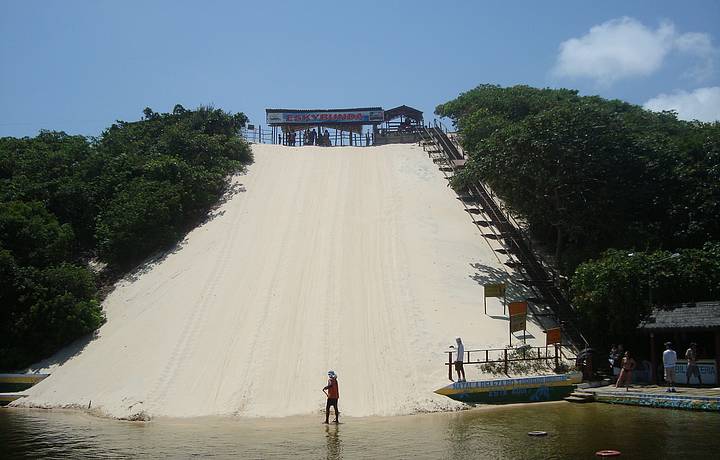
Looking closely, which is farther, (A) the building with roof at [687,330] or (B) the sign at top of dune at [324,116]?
(B) the sign at top of dune at [324,116]

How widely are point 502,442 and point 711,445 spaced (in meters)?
3.55

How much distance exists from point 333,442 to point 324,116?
3885 cm

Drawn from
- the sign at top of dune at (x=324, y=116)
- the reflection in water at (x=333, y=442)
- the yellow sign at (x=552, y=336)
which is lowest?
the reflection in water at (x=333, y=442)

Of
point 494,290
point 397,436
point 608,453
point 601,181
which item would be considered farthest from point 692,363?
point 601,181

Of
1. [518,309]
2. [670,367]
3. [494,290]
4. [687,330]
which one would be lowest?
[670,367]

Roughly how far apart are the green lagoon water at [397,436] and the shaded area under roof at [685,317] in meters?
3.47

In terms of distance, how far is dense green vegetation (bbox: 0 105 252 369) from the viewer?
22875mm

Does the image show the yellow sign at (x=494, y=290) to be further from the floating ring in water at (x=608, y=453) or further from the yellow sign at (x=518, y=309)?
the floating ring in water at (x=608, y=453)

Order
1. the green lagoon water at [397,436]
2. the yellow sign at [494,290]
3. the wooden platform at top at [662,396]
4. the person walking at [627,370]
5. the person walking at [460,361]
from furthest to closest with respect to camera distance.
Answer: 1. the yellow sign at [494,290]
2. the person walking at [460,361]
3. the person walking at [627,370]
4. the wooden platform at top at [662,396]
5. the green lagoon water at [397,436]

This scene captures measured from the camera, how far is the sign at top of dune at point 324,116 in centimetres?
4978

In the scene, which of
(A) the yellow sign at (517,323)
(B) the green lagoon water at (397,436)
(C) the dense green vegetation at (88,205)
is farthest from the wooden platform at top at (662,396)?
(C) the dense green vegetation at (88,205)

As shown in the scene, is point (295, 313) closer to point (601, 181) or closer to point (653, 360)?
point (653, 360)

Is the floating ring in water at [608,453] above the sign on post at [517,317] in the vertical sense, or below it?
below

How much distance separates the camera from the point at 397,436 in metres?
13.9
